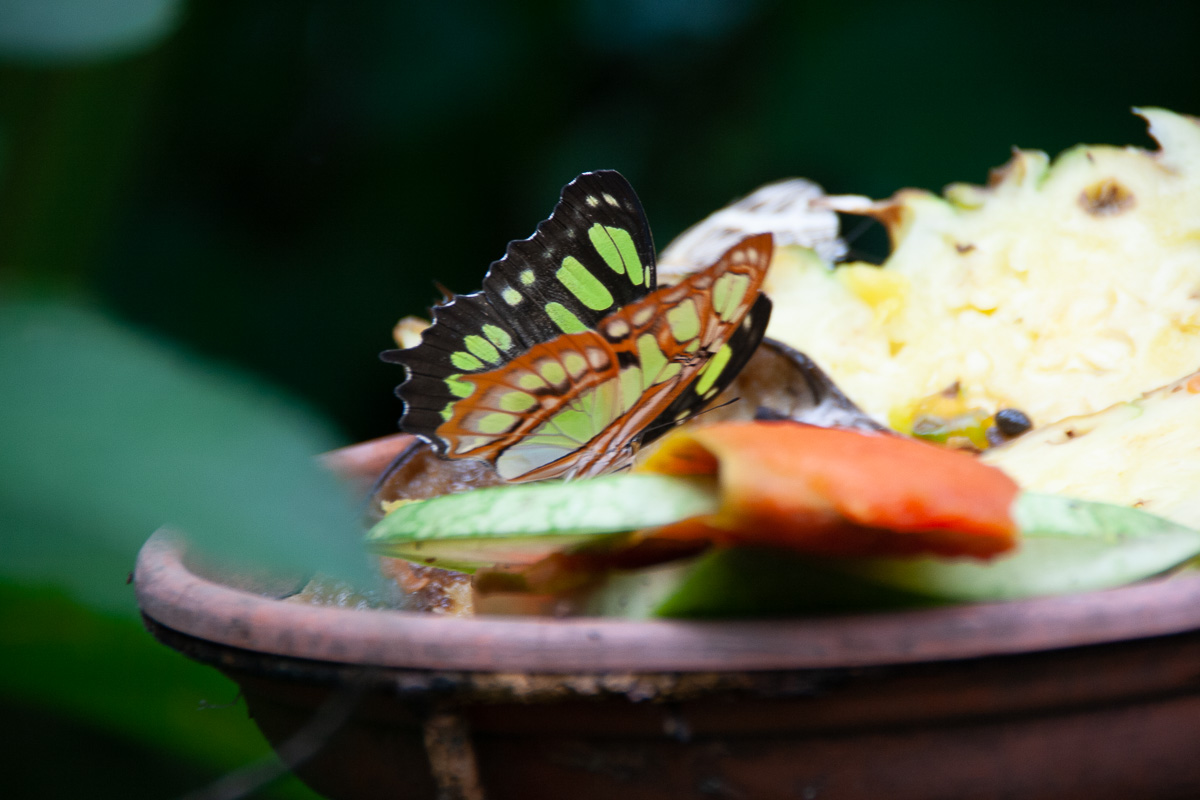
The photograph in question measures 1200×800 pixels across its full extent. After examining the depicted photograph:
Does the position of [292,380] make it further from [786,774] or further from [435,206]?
[786,774]

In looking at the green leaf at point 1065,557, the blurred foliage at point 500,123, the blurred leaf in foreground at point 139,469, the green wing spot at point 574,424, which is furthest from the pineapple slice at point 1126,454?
the blurred foliage at point 500,123

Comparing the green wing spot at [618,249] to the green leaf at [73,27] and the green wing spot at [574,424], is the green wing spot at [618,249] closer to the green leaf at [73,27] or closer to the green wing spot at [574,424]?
the green wing spot at [574,424]

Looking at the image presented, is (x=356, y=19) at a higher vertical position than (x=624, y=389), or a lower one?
higher

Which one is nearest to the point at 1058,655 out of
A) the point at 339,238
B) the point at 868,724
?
the point at 868,724

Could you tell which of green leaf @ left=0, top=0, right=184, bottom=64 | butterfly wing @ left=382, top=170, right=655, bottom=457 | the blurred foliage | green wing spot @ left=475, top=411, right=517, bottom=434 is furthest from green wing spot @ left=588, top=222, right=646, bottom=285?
the blurred foliage

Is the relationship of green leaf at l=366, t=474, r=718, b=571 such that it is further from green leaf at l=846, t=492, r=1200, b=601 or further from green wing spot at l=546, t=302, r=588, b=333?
green wing spot at l=546, t=302, r=588, b=333

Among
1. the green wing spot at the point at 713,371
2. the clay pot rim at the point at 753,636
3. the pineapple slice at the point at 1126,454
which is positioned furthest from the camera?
the green wing spot at the point at 713,371
